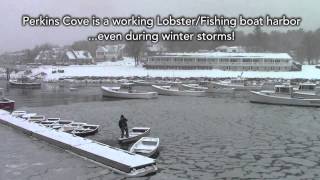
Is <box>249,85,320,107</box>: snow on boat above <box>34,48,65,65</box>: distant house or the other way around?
the other way around

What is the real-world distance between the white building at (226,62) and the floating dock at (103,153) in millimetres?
94718

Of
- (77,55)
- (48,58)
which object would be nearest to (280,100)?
(77,55)

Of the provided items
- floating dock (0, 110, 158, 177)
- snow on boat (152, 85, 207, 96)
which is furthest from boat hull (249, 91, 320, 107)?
floating dock (0, 110, 158, 177)

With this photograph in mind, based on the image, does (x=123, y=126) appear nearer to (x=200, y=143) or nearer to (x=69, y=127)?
(x=200, y=143)

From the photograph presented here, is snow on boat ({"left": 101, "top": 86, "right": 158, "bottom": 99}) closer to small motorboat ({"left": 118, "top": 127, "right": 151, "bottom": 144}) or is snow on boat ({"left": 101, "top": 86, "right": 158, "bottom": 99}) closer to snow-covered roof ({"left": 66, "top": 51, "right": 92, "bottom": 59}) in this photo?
small motorboat ({"left": 118, "top": 127, "right": 151, "bottom": 144})

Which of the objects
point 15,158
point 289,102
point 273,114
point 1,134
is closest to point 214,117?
point 273,114

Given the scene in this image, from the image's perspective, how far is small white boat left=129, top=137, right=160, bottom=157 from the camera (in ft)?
85.0

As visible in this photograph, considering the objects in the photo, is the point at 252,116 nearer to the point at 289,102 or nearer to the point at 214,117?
the point at 214,117

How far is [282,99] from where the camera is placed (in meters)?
56.9

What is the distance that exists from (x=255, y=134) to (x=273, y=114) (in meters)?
13.7

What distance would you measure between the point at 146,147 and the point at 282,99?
33.8m

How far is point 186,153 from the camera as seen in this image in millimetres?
27531

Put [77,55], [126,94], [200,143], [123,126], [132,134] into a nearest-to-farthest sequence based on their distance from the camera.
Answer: [123,126] < [200,143] < [132,134] < [126,94] < [77,55]

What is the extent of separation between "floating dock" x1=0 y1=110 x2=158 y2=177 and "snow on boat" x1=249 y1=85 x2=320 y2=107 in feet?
113
